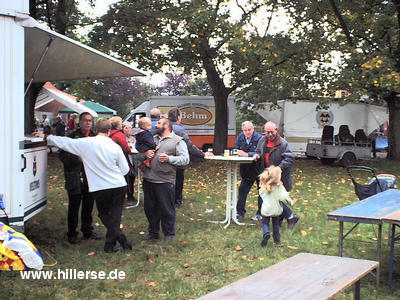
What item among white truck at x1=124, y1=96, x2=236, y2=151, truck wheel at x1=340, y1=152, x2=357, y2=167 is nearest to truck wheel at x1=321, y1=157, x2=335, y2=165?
truck wheel at x1=340, y1=152, x2=357, y2=167

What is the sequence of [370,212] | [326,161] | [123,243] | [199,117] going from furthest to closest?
[199,117] < [326,161] < [123,243] < [370,212]

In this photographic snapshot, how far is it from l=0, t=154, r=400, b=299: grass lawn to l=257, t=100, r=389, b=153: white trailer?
1298 cm

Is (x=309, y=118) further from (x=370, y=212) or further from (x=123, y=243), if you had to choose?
(x=370, y=212)

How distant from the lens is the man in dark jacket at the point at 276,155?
7133 mm

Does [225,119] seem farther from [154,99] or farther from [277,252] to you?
[277,252]

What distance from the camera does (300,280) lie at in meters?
3.12

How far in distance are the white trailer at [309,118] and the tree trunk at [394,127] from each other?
10.3ft

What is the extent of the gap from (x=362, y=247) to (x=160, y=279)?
9.75 feet

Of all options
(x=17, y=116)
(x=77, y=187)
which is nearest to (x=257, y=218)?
(x=77, y=187)

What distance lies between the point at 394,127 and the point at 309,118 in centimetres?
431

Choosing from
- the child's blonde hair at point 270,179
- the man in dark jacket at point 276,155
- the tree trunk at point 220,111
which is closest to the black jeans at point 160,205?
the child's blonde hair at point 270,179

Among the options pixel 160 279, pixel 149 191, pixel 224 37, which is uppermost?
pixel 224 37

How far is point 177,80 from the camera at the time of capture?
43.1 m

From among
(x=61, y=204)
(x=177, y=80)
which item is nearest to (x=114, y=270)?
(x=61, y=204)
